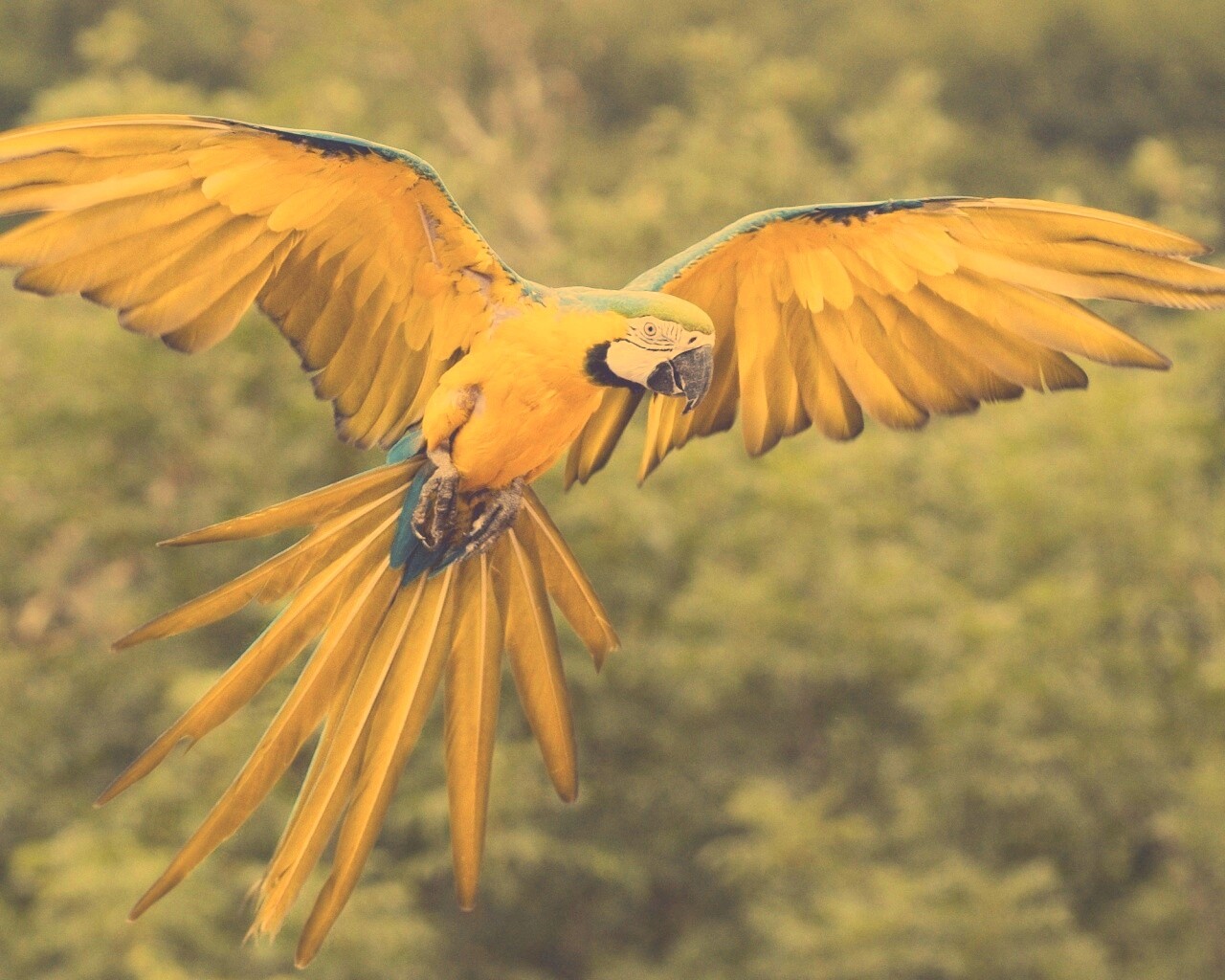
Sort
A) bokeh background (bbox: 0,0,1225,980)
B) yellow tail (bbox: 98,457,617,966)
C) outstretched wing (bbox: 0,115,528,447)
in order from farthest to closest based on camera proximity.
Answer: bokeh background (bbox: 0,0,1225,980)
yellow tail (bbox: 98,457,617,966)
outstretched wing (bbox: 0,115,528,447)

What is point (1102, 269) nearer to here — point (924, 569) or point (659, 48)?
point (924, 569)

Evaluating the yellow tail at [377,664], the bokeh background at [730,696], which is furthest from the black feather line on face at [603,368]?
the bokeh background at [730,696]

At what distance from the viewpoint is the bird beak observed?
1.88 metres

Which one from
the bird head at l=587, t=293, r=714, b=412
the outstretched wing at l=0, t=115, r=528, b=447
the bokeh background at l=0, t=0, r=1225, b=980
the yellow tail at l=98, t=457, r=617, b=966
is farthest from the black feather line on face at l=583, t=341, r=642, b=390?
the bokeh background at l=0, t=0, r=1225, b=980

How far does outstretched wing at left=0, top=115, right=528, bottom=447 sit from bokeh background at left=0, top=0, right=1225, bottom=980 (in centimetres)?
571


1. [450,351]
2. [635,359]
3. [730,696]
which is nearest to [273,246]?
[450,351]

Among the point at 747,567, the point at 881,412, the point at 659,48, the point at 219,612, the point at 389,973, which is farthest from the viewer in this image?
the point at 659,48

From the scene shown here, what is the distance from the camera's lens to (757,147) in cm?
1407

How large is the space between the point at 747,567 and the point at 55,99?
409 centimetres

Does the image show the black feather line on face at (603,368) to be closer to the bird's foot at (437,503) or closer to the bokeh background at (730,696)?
the bird's foot at (437,503)

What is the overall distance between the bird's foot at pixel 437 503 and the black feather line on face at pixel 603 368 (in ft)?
0.66

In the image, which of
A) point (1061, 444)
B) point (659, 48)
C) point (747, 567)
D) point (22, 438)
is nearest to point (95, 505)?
point (22, 438)

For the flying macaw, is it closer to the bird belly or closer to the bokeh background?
the bird belly

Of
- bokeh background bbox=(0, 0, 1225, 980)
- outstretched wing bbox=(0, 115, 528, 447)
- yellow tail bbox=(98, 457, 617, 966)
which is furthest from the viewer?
bokeh background bbox=(0, 0, 1225, 980)
